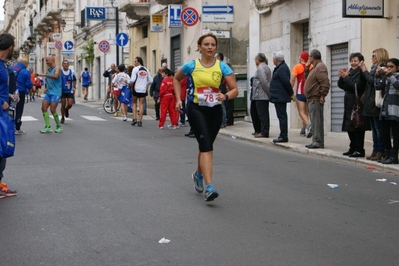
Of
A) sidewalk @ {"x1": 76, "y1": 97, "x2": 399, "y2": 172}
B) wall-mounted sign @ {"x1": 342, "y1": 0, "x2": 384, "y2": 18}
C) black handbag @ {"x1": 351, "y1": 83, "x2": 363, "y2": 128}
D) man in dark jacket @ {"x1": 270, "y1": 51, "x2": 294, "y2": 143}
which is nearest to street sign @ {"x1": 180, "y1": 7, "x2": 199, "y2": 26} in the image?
sidewalk @ {"x1": 76, "y1": 97, "x2": 399, "y2": 172}

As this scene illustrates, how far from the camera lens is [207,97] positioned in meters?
8.33

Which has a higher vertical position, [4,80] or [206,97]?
[4,80]

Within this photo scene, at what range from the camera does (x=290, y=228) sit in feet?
22.4

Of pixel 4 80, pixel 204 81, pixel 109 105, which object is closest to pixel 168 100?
pixel 109 105

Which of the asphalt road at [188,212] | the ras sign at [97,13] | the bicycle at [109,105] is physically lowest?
the asphalt road at [188,212]

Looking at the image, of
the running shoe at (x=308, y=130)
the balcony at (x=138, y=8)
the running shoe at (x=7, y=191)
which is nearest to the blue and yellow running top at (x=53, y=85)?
the running shoe at (x=308, y=130)

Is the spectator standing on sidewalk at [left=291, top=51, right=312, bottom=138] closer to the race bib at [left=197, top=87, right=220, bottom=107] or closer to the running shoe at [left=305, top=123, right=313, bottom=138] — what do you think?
the running shoe at [left=305, top=123, right=313, bottom=138]

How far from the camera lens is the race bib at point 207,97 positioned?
833 cm

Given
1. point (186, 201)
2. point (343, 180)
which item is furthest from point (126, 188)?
point (343, 180)

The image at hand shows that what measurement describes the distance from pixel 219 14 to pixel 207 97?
51.2 feet

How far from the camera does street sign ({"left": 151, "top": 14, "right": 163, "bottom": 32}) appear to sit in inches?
1299

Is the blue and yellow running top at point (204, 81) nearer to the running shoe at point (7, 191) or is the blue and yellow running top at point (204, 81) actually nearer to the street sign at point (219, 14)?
the running shoe at point (7, 191)

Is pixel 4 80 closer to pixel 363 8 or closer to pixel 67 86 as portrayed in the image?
pixel 363 8

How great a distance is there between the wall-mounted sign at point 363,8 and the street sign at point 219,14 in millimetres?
8854
